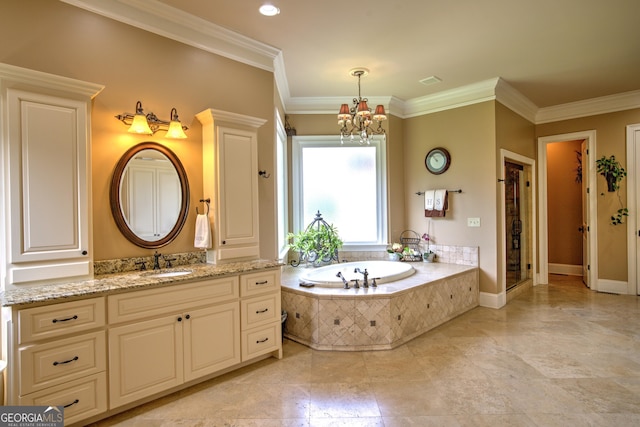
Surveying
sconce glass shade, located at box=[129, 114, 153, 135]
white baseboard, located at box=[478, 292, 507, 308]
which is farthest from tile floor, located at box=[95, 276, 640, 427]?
sconce glass shade, located at box=[129, 114, 153, 135]

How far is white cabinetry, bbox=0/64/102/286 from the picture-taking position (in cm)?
201

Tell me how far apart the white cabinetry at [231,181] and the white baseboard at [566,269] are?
20.9 ft

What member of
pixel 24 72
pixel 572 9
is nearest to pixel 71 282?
pixel 24 72

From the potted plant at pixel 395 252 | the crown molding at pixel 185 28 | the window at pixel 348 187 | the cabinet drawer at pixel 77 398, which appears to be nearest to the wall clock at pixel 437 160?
the window at pixel 348 187

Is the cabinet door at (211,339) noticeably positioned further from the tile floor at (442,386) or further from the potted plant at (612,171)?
the potted plant at (612,171)

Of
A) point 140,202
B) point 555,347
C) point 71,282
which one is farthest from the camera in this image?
point 555,347

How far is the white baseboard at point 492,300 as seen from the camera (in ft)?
14.6

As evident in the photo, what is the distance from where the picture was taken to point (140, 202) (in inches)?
103

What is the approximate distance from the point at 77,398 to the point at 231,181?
70.6 inches

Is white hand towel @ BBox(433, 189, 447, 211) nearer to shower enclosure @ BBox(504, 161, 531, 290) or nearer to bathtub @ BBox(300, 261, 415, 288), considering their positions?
shower enclosure @ BBox(504, 161, 531, 290)

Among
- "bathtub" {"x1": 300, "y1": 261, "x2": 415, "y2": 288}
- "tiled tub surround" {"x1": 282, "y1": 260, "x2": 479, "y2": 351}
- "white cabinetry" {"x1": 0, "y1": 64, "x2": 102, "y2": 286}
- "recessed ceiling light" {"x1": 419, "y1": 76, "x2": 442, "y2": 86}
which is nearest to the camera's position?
"white cabinetry" {"x1": 0, "y1": 64, "x2": 102, "y2": 286}

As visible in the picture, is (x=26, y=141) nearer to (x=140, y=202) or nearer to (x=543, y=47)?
(x=140, y=202)

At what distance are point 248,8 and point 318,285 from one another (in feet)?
8.38

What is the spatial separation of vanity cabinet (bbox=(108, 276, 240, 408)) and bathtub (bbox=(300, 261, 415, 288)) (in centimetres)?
112
